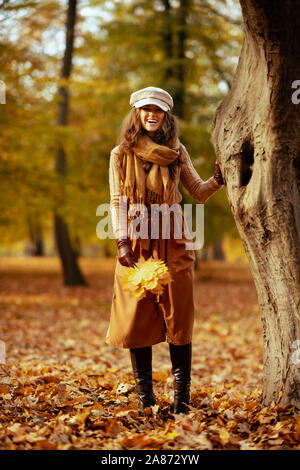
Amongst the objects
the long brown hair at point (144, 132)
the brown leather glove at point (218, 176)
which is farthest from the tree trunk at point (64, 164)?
the brown leather glove at point (218, 176)

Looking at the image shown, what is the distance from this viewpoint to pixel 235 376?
5.27m

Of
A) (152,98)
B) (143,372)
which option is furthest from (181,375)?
(152,98)

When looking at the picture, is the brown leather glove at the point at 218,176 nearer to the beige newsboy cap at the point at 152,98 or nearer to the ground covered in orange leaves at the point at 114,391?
the beige newsboy cap at the point at 152,98

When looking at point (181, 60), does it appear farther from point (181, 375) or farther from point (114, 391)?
point (181, 375)

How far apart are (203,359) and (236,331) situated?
2017 mm

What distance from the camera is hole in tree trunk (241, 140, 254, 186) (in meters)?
3.12

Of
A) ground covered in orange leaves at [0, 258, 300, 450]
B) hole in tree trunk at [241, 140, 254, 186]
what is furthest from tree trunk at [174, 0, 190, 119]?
hole in tree trunk at [241, 140, 254, 186]

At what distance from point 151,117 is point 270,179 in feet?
3.06

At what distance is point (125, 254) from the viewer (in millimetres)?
3059

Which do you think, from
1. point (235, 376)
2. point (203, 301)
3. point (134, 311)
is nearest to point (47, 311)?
point (203, 301)

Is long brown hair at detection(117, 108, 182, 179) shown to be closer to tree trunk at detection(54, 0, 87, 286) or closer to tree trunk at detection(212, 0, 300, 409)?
tree trunk at detection(212, 0, 300, 409)

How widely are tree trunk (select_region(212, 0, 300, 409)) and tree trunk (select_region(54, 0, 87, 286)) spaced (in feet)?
30.1

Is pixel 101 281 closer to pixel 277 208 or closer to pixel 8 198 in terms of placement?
pixel 8 198

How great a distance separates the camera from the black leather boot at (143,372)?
128 inches
